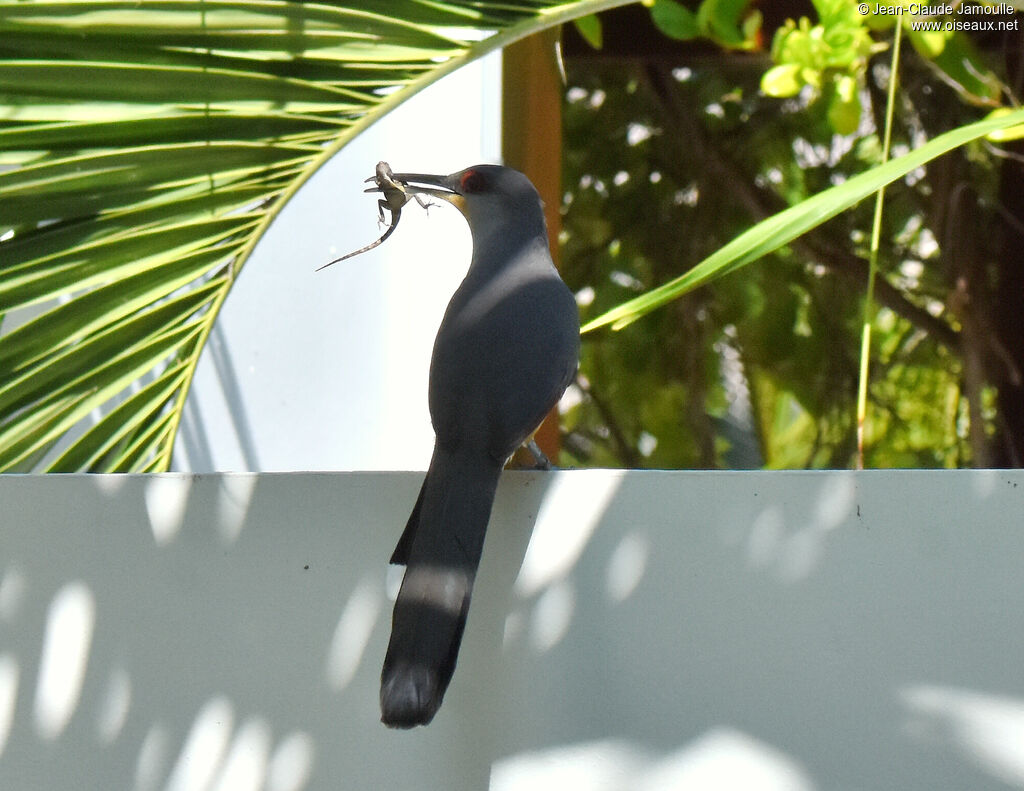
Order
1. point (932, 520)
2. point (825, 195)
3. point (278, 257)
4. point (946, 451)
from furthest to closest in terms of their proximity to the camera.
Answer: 1. point (946, 451)
2. point (278, 257)
3. point (825, 195)
4. point (932, 520)

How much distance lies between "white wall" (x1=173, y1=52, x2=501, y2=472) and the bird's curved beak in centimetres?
75

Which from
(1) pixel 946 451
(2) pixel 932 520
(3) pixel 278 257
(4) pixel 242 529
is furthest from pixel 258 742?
(1) pixel 946 451

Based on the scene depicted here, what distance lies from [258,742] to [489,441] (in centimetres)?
43

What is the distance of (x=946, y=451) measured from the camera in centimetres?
370

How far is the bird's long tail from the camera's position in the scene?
1.02 m

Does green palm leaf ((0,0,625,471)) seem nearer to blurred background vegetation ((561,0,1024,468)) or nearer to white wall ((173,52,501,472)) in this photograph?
white wall ((173,52,501,472))

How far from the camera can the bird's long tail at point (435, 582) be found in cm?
102

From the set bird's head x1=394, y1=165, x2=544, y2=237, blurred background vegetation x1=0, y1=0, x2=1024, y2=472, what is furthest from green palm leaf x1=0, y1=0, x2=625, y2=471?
bird's head x1=394, y1=165, x2=544, y2=237

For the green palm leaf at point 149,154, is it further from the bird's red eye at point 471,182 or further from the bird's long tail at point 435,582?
the bird's long tail at point 435,582


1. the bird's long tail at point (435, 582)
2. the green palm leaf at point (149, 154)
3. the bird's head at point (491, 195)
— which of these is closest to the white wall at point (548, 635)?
the bird's long tail at point (435, 582)

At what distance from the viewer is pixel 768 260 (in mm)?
3594

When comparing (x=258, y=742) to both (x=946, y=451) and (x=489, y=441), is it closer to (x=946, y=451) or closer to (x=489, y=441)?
(x=489, y=441)

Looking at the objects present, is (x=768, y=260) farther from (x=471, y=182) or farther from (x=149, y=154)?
(x=149, y=154)

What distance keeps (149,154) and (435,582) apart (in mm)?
834
